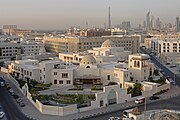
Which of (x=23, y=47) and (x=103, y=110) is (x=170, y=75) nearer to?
(x=103, y=110)

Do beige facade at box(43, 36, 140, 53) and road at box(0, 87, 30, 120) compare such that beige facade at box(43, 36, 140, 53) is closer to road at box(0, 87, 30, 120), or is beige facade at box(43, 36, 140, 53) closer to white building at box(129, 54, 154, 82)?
white building at box(129, 54, 154, 82)

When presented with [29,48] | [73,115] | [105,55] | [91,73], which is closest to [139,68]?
[91,73]

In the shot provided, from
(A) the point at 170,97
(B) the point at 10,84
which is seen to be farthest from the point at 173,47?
(B) the point at 10,84

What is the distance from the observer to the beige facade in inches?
2472

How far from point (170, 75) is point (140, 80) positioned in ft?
35.7

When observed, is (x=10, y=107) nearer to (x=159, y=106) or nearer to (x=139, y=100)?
(x=139, y=100)

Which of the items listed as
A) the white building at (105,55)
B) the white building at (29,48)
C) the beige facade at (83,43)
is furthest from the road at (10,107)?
the beige facade at (83,43)

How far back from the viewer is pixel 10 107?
1098 inches

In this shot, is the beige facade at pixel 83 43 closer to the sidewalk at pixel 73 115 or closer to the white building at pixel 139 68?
the white building at pixel 139 68

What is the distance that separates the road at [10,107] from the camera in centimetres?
2490

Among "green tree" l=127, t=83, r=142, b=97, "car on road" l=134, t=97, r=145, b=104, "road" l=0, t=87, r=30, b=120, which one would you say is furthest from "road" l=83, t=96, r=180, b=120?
"road" l=0, t=87, r=30, b=120

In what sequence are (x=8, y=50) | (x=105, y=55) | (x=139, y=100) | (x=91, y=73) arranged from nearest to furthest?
1. (x=139, y=100)
2. (x=91, y=73)
3. (x=105, y=55)
4. (x=8, y=50)

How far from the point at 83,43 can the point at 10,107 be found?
120ft

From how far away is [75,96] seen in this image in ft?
97.9
